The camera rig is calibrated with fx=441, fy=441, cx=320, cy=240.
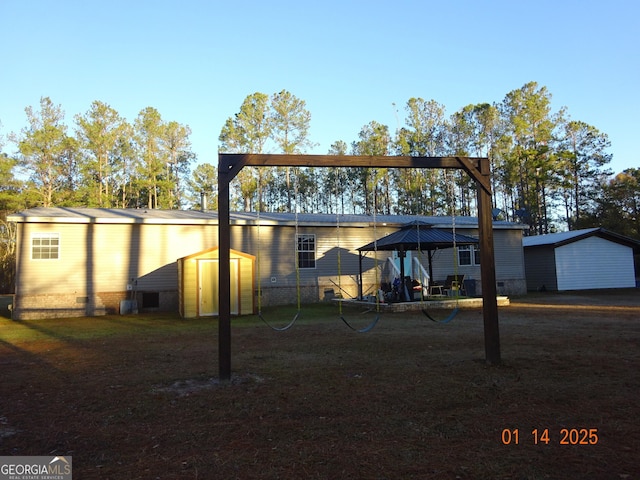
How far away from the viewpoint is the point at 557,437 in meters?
3.67

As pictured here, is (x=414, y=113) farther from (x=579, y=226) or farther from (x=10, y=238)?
(x=10, y=238)

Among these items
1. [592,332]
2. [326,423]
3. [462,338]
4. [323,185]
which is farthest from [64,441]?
[323,185]

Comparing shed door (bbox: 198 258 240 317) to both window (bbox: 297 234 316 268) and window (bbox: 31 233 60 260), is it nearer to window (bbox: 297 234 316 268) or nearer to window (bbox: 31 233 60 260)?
window (bbox: 297 234 316 268)

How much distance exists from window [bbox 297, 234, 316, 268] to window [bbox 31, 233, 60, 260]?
9.26m

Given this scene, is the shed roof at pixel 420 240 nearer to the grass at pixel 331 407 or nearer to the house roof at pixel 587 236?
the grass at pixel 331 407

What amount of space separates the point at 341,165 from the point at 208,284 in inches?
395

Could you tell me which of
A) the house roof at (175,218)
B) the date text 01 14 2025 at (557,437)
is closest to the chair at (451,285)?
the house roof at (175,218)

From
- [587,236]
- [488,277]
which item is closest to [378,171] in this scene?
[587,236]

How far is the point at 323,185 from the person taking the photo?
47.9m

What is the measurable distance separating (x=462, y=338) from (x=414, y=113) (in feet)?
112

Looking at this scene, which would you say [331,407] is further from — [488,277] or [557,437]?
[488,277]

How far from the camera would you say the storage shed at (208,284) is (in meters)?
14.8

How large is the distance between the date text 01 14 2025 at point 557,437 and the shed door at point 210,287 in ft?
40.0

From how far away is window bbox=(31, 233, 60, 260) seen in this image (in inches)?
620
